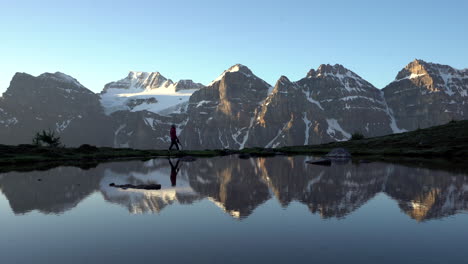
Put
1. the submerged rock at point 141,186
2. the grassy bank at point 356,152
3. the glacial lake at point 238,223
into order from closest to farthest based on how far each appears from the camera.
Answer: the glacial lake at point 238,223 → the submerged rock at point 141,186 → the grassy bank at point 356,152

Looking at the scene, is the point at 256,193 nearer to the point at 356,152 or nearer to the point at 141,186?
the point at 141,186

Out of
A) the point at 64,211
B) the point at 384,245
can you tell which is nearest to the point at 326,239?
the point at 384,245

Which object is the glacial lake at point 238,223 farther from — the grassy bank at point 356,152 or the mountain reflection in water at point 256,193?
the grassy bank at point 356,152

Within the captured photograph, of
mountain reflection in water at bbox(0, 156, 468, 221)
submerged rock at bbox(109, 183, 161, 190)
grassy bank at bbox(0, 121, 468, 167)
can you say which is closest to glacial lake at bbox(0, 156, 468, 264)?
mountain reflection in water at bbox(0, 156, 468, 221)

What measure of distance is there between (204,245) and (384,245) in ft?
28.1

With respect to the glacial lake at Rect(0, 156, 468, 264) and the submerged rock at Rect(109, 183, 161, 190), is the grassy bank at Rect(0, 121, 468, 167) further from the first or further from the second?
the glacial lake at Rect(0, 156, 468, 264)

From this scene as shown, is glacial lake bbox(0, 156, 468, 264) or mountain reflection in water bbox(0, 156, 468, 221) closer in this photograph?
glacial lake bbox(0, 156, 468, 264)

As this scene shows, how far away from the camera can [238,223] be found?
2208 centimetres

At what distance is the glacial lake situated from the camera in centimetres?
1631

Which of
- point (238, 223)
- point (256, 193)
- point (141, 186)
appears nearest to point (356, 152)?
point (256, 193)

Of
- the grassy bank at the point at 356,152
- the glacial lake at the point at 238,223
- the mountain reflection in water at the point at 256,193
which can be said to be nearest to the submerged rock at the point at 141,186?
the mountain reflection in water at the point at 256,193

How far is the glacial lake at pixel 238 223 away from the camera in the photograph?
1631 centimetres

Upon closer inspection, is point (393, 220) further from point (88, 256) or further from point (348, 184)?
point (88, 256)

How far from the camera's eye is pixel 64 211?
26016 mm
